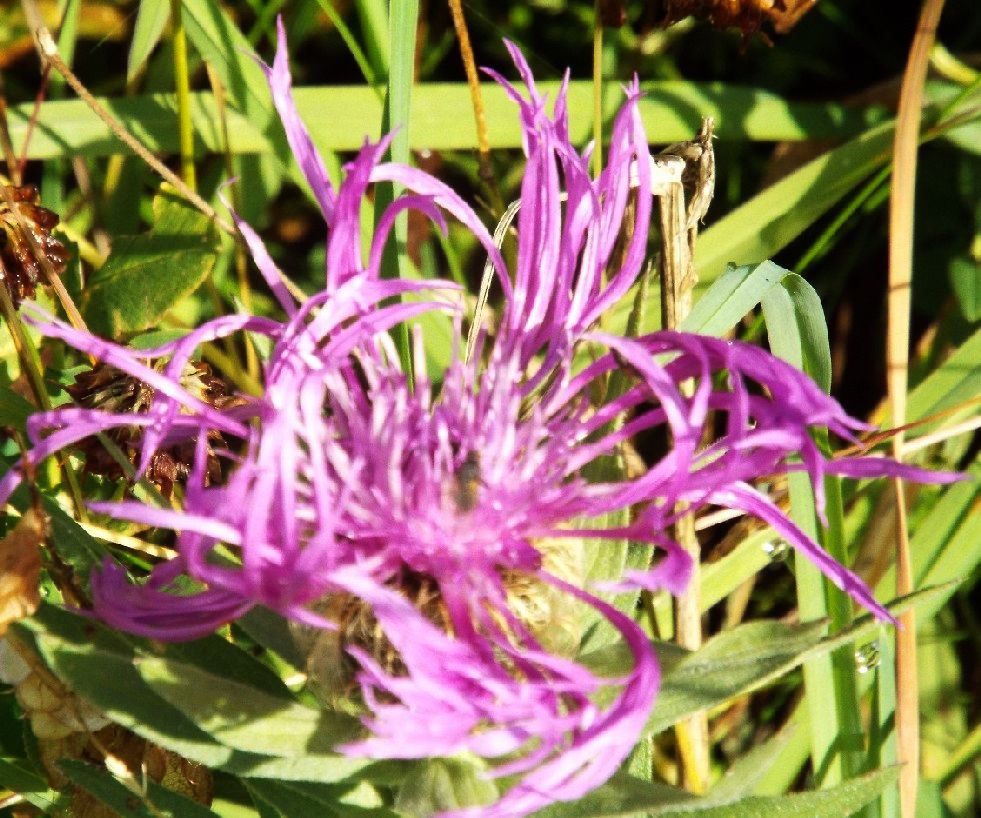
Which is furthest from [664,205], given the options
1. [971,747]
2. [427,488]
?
[971,747]

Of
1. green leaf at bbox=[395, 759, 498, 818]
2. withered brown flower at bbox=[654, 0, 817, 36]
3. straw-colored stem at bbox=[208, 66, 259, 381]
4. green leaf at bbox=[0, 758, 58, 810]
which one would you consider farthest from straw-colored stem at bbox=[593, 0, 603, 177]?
green leaf at bbox=[0, 758, 58, 810]

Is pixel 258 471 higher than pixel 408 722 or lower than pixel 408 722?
higher

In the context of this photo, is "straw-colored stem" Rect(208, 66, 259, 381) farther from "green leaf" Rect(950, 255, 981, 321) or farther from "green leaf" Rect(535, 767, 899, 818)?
"green leaf" Rect(950, 255, 981, 321)

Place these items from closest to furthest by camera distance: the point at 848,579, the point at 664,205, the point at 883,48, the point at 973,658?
the point at 848,579
the point at 664,205
the point at 973,658
the point at 883,48

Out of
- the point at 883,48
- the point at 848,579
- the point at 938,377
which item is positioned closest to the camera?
the point at 848,579

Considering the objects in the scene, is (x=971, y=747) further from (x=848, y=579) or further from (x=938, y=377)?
(x=848, y=579)
